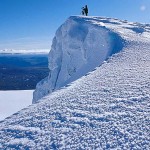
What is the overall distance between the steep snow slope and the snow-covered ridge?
241cm

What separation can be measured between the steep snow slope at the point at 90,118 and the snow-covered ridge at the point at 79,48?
7.89 ft

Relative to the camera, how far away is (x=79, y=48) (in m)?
11.9

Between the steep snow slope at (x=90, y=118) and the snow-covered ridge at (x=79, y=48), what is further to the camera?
the snow-covered ridge at (x=79, y=48)

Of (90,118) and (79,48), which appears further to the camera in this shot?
(79,48)

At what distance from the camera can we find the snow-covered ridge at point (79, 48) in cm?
816

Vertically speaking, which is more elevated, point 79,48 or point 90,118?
point 79,48

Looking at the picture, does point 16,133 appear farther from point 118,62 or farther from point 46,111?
point 118,62

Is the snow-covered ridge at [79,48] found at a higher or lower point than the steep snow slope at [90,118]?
higher

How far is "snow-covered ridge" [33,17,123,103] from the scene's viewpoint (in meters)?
8.16

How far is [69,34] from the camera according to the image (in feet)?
41.0

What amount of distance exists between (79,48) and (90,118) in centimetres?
817

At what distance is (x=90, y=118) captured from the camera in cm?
388

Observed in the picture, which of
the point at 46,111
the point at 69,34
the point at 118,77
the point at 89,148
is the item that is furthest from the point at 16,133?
the point at 69,34

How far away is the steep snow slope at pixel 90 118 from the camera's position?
3.37 meters
